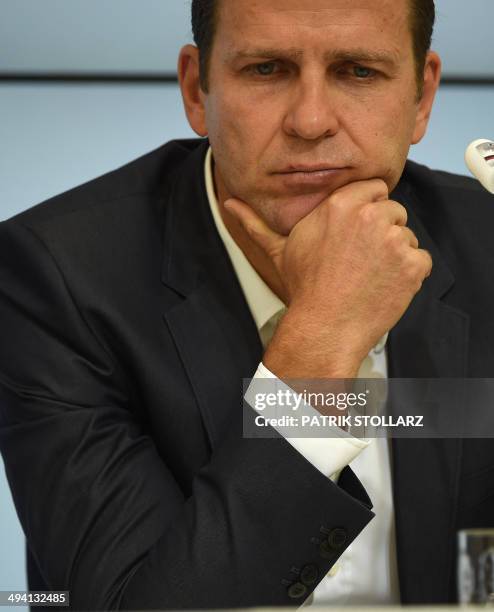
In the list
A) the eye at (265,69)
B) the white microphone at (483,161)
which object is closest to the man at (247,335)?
the eye at (265,69)

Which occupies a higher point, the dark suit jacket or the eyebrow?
the eyebrow

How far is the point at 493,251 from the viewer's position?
218cm

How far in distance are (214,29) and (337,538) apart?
0.85 meters

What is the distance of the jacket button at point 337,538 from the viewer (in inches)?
65.7

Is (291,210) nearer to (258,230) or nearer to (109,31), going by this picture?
(258,230)

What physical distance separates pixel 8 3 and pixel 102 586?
1.71m

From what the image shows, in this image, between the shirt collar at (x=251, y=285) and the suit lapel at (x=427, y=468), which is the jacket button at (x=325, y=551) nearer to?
the suit lapel at (x=427, y=468)

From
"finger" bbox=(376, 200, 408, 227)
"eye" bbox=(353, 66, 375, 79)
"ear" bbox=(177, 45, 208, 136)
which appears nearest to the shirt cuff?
"finger" bbox=(376, 200, 408, 227)

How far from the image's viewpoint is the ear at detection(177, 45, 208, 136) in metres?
2.08

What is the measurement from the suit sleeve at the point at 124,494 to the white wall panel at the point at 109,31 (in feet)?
3.82

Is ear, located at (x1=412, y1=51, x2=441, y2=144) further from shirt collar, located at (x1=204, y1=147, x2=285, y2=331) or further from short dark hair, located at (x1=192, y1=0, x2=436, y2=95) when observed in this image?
shirt collar, located at (x1=204, y1=147, x2=285, y2=331)

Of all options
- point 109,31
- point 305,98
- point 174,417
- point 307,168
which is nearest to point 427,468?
point 174,417

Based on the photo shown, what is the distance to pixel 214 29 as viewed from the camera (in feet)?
6.40

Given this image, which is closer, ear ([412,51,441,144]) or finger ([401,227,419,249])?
finger ([401,227,419,249])
